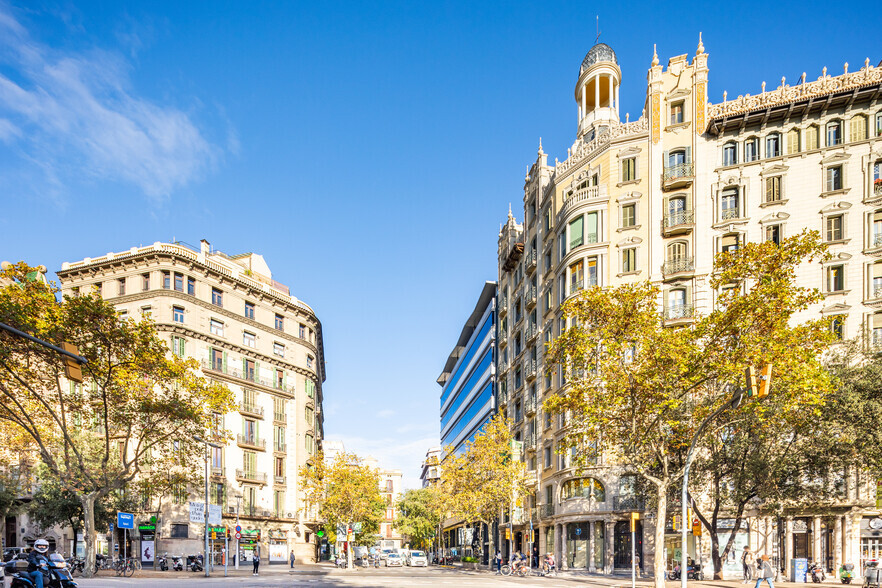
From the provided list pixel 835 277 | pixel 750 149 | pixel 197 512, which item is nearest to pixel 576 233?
pixel 750 149

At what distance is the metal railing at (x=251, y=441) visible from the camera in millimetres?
58750

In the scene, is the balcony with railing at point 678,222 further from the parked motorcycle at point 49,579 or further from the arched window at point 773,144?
the parked motorcycle at point 49,579

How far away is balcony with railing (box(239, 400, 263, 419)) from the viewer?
59.7 m

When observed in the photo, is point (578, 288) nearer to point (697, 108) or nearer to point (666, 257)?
point (666, 257)

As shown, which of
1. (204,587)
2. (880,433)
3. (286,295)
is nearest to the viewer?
(204,587)

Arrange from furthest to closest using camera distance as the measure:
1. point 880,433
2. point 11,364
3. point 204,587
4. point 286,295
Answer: point 286,295, point 11,364, point 880,433, point 204,587

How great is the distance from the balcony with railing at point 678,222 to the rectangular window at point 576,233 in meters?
5.38

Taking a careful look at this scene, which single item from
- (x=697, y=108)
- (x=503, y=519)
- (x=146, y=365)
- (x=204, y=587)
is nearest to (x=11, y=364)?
(x=146, y=365)

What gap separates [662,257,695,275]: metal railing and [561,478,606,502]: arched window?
568 inches

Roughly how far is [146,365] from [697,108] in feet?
124

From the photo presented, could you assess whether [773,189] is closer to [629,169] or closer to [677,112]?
[677,112]

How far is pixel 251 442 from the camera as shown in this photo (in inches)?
2370

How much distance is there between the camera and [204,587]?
87.5 ft

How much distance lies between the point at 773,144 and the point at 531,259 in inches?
815
